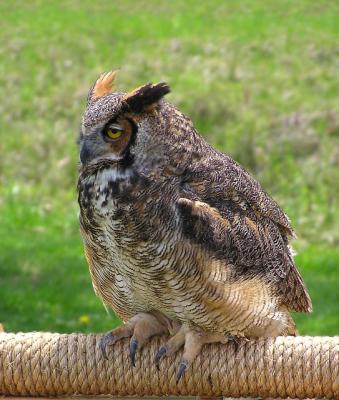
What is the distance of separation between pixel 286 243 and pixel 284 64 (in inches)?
335

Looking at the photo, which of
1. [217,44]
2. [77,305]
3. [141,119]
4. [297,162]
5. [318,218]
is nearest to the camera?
[141,119]

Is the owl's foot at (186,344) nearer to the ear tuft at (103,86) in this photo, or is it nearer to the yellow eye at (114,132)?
the yellow eye at (114,132)

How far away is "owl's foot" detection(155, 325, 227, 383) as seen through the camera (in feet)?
8.21

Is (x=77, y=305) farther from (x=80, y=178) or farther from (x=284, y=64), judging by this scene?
(x=284, y=64)

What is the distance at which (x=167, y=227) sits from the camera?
8.44 feet

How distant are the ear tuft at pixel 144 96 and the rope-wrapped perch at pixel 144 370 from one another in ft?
2.05

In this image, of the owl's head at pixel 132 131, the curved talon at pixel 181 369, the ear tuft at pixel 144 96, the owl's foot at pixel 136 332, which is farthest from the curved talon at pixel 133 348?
the ear tuft at pixel 144 96

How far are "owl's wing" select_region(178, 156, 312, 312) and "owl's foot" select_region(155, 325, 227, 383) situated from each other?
213mm

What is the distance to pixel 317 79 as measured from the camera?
35.9 ft

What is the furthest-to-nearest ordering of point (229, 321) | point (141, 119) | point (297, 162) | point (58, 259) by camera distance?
point (297, 162) → point (58, 259) → point (229, 321) → point (141, 119)

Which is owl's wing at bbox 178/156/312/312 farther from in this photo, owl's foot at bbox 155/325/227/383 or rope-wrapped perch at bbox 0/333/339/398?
rope-wrapped perch at bbox 0/333/339/398

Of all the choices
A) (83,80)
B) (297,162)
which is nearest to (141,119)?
(297,162)

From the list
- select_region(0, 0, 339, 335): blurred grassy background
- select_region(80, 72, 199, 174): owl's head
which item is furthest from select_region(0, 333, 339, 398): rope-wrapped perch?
select_region(0, 0, 339, 335): blurred grassy background

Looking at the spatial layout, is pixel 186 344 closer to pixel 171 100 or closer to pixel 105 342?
pixel 105 342
